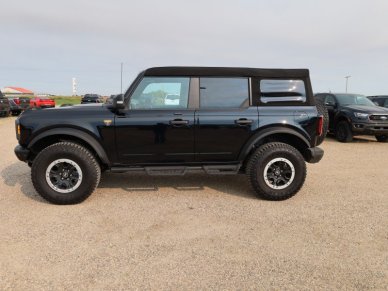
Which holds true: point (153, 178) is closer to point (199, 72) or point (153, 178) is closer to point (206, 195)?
point (206, 195)

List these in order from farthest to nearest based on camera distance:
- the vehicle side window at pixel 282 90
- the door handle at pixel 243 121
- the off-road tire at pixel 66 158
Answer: the vehicle side window at pixel 282 90, the door handle at pixel 243 121, the off-road tire at pixel 66 158

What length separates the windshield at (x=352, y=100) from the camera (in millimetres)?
10883

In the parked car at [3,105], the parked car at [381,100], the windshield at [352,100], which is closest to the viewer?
the windshield at [352,100]

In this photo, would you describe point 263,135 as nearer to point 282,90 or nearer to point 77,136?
point 282,90

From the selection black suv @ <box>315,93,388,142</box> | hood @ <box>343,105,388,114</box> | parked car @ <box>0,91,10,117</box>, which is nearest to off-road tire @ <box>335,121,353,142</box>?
black suv @ <box>315,93,388,142</box>

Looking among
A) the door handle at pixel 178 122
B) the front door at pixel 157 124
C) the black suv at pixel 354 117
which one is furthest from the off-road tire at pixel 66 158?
the black suv at pixel 354 117

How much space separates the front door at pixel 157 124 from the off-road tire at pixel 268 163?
0.94 meters

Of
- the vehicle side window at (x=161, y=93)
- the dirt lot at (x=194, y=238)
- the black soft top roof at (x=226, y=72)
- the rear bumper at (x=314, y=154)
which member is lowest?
the dirt lot at (x=194, y=238)

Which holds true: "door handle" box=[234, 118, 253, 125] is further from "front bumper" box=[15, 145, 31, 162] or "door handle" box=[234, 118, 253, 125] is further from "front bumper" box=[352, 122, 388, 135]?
"front bumper" box=[352, 122, 388, 135]

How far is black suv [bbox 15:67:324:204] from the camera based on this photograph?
429 cm

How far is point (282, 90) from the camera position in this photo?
15.2ft

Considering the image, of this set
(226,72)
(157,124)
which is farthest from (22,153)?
(226,72)

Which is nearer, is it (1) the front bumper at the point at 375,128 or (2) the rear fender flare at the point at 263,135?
(2) the rear fender flare at the point at 263,135

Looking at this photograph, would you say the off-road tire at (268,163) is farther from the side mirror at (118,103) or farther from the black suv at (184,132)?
the side mirror at (118,103)
